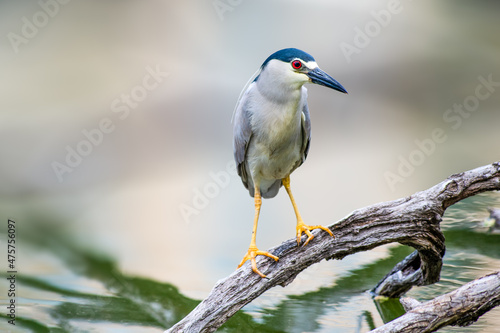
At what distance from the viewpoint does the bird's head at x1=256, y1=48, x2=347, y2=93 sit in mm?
2623

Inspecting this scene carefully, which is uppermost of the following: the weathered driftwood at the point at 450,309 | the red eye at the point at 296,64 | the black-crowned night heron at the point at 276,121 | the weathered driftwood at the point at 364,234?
the red eye at the point at 296,64

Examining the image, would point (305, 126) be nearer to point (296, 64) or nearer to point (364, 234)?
point (296, 64)

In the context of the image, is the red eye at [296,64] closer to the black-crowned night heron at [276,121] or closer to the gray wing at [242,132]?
the black-crowned night heron at [276,121]

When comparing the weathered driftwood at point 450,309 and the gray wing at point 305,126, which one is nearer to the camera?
the weathered driftwood at point 450,309

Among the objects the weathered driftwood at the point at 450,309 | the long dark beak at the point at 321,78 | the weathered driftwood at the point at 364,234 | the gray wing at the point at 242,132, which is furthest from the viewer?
the gray wing at the point at 242,132

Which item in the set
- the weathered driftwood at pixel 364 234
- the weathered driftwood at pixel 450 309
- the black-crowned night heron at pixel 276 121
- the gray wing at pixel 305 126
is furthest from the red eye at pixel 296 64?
the weathered driftwood at pixel 450 309

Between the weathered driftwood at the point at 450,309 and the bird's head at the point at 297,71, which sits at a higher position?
the bird's head at the point at 297,71

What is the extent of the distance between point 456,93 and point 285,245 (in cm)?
428

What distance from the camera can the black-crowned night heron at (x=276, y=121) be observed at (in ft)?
8.66

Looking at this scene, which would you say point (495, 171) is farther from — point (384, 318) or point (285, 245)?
point (384, 318)

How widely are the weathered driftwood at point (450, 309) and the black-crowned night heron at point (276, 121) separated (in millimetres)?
475

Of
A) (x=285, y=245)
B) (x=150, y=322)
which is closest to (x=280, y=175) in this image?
(x=285, y=245)

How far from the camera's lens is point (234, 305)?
2426 millimetres

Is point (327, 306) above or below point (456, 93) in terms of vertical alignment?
below
